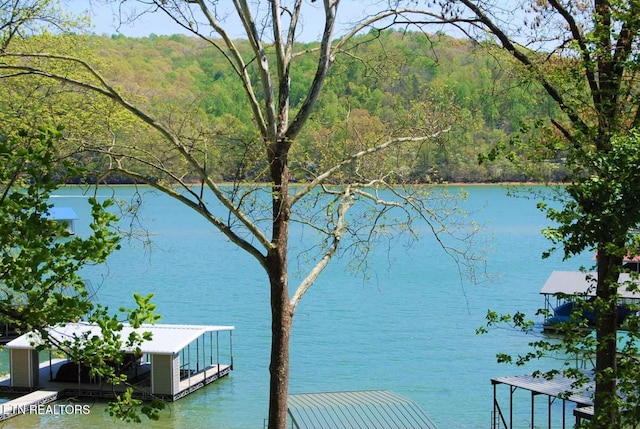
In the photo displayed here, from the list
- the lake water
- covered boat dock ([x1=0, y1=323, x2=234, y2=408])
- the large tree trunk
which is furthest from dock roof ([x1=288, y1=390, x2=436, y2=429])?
covered boat dock ([x1=0, y1=323, x2=234, y2=408])

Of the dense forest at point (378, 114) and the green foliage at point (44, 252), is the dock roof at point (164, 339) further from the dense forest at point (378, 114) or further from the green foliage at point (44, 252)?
the green foliage at point (44, 252)

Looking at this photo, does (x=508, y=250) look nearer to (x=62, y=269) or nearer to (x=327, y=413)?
(x=327, y=413)

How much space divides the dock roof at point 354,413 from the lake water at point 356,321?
2.14 meters

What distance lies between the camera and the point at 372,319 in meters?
27.6

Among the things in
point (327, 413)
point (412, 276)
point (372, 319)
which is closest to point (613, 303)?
point (327, 413)

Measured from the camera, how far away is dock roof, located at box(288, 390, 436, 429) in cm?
1042

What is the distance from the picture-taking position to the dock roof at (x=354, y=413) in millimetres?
10422

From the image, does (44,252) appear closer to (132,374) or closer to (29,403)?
(29,403)

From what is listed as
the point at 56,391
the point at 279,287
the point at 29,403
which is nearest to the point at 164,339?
the point at 56,391

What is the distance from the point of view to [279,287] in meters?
8.07

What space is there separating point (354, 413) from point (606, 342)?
19.5 feet

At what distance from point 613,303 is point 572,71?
1.57 m

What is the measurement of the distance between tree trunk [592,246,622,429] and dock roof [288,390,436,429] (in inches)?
189

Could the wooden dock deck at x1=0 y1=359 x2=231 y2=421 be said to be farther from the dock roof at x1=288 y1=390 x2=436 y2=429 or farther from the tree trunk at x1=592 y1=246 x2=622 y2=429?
the tree trunk at x1=592 y1=246 x2=622 y2=429
